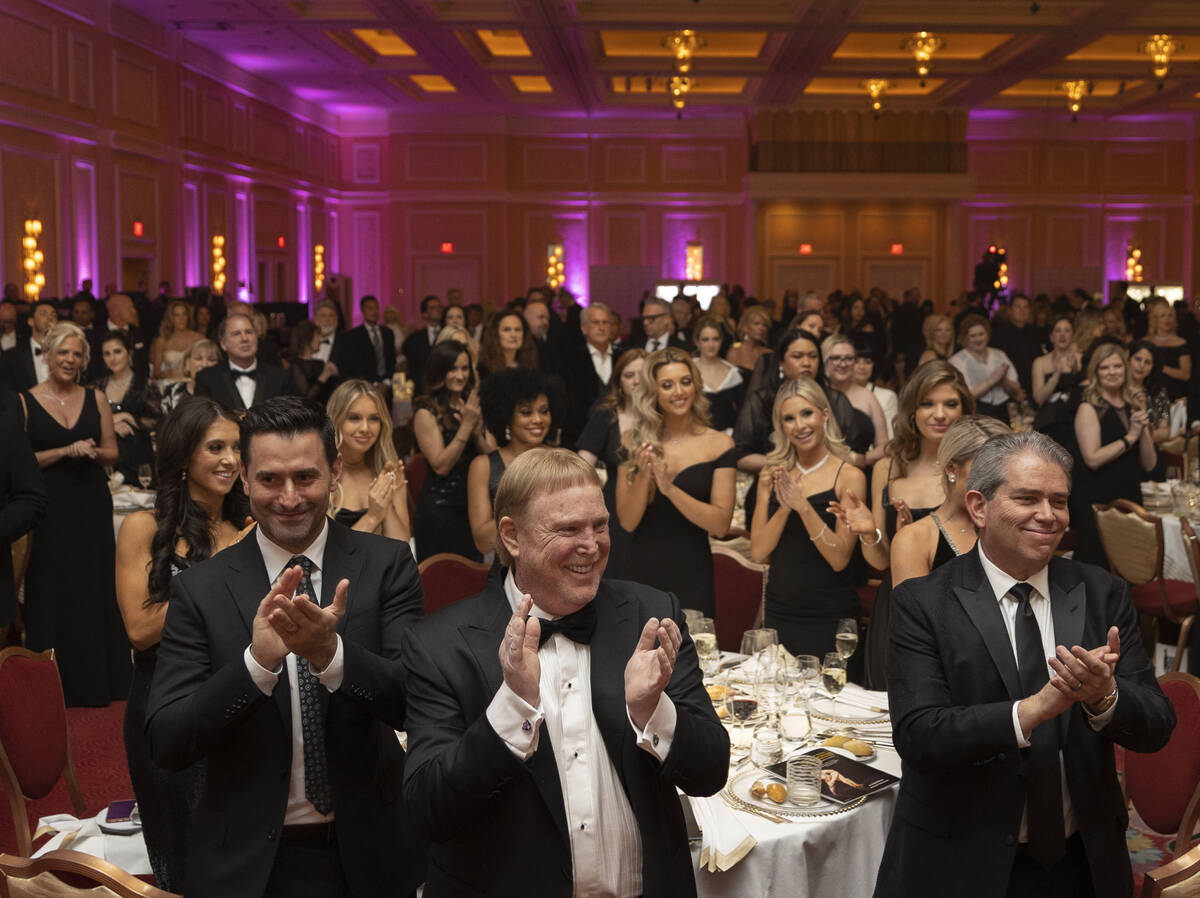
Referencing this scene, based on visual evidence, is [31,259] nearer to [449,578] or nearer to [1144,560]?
[449,578]

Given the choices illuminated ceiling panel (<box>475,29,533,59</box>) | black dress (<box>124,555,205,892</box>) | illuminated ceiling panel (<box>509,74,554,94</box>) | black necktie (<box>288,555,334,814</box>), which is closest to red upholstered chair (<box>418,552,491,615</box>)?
black dress (<box>124,555,205,892</box>)

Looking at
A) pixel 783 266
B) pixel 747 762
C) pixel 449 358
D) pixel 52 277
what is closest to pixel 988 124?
pixel 783 266

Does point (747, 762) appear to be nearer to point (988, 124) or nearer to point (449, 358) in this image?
point (449, 358)

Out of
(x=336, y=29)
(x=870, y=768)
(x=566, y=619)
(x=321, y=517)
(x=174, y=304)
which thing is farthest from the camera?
(x=336, y=29)

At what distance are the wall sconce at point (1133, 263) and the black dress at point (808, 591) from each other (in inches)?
814

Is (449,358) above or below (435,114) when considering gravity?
below

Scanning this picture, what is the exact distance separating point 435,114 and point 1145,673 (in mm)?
20410

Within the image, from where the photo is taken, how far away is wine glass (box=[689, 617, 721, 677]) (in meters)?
3.62

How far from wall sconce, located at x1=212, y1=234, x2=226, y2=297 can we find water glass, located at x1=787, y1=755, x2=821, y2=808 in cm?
1479

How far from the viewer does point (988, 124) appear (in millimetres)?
22016

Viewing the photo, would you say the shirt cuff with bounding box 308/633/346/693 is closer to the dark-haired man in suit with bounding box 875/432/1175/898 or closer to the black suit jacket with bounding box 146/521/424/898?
the black suit jacket with bounding box 146/521/424/898

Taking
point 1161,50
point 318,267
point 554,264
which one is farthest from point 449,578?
point 554,264

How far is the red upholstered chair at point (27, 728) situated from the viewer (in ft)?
9.92

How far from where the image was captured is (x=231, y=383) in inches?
241
